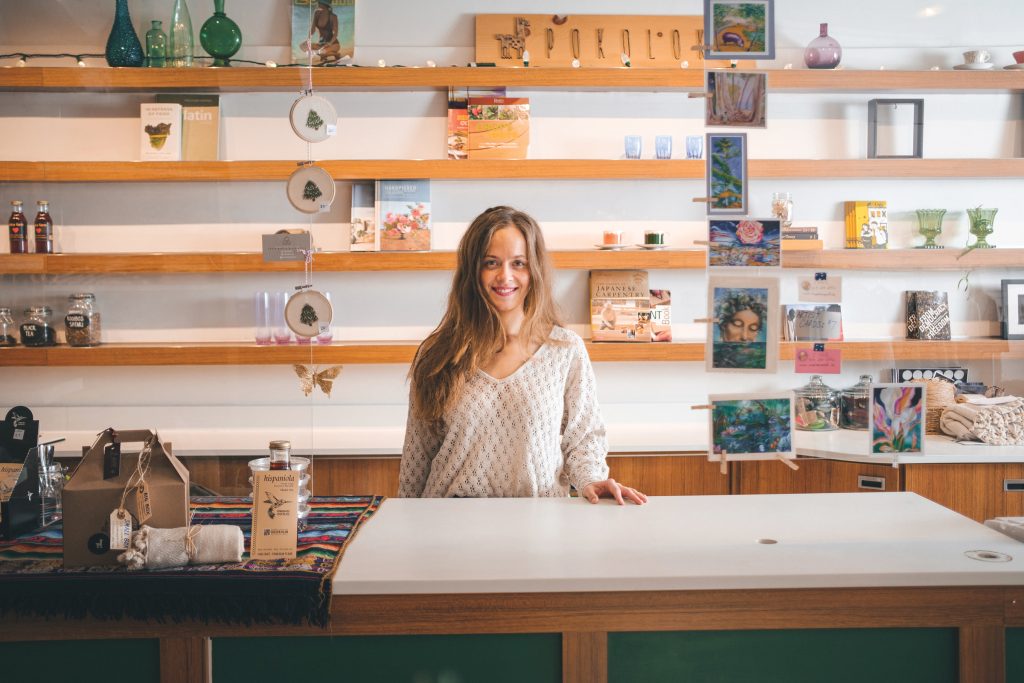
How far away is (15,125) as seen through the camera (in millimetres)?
3193

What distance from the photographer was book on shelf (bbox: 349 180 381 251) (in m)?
3.99

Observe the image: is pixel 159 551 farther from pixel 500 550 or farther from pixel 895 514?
pixel 895 514

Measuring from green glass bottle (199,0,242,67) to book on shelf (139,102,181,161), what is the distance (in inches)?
11.2

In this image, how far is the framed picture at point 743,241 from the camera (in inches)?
77.9

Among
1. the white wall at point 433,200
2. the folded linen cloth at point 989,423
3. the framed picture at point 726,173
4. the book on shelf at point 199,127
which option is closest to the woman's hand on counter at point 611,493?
the framed picture at point 726,173

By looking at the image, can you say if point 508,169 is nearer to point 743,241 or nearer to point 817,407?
point 817,407

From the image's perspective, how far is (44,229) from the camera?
11.1ft

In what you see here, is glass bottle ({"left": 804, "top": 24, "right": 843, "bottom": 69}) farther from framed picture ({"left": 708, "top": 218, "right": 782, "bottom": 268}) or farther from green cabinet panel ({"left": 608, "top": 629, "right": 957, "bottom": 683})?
green cabinet panel ({"left": 608, "top": 629, "right": 957, "bottom": 683})

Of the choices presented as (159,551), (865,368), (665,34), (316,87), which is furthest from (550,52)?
(159,551)

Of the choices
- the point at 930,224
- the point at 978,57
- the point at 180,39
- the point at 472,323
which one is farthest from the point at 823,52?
the point at 180,39

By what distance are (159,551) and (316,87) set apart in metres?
2.78

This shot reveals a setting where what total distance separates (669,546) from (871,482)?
1720 millimetres

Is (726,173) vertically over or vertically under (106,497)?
over

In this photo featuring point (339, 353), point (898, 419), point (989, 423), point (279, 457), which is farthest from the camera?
point (339, 353)
